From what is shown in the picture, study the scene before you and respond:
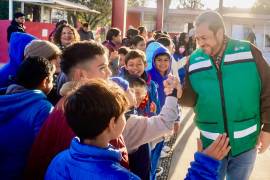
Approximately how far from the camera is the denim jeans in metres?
3.35

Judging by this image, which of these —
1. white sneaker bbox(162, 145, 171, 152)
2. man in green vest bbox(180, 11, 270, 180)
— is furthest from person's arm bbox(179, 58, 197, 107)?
white sneaker bbox(162, 145, 171, 152)

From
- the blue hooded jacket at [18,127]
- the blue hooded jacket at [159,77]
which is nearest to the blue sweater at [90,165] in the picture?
the blue hooded jacket at [18,127]

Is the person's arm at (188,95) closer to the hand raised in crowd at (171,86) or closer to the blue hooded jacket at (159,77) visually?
the hand raised in crowd at (171,86)

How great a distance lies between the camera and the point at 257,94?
10.5 ft

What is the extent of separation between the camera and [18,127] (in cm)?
224

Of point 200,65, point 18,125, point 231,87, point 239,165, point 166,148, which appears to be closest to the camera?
point 18,125

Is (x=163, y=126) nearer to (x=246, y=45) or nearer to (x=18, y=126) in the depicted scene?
(x=18, y=126)

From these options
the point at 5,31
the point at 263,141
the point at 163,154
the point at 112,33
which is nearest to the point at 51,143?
the point at 263,141

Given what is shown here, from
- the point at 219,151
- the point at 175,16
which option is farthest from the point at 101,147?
the point at 175,16

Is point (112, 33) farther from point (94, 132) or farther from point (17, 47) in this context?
point (94, 132)

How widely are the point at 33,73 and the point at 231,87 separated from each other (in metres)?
1.47

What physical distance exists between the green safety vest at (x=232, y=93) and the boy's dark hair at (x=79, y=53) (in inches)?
42.8

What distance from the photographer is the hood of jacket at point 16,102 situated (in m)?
2.26

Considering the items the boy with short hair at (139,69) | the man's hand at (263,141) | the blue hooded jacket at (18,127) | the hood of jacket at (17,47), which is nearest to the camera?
the blue hooded jacket at (18,127)
